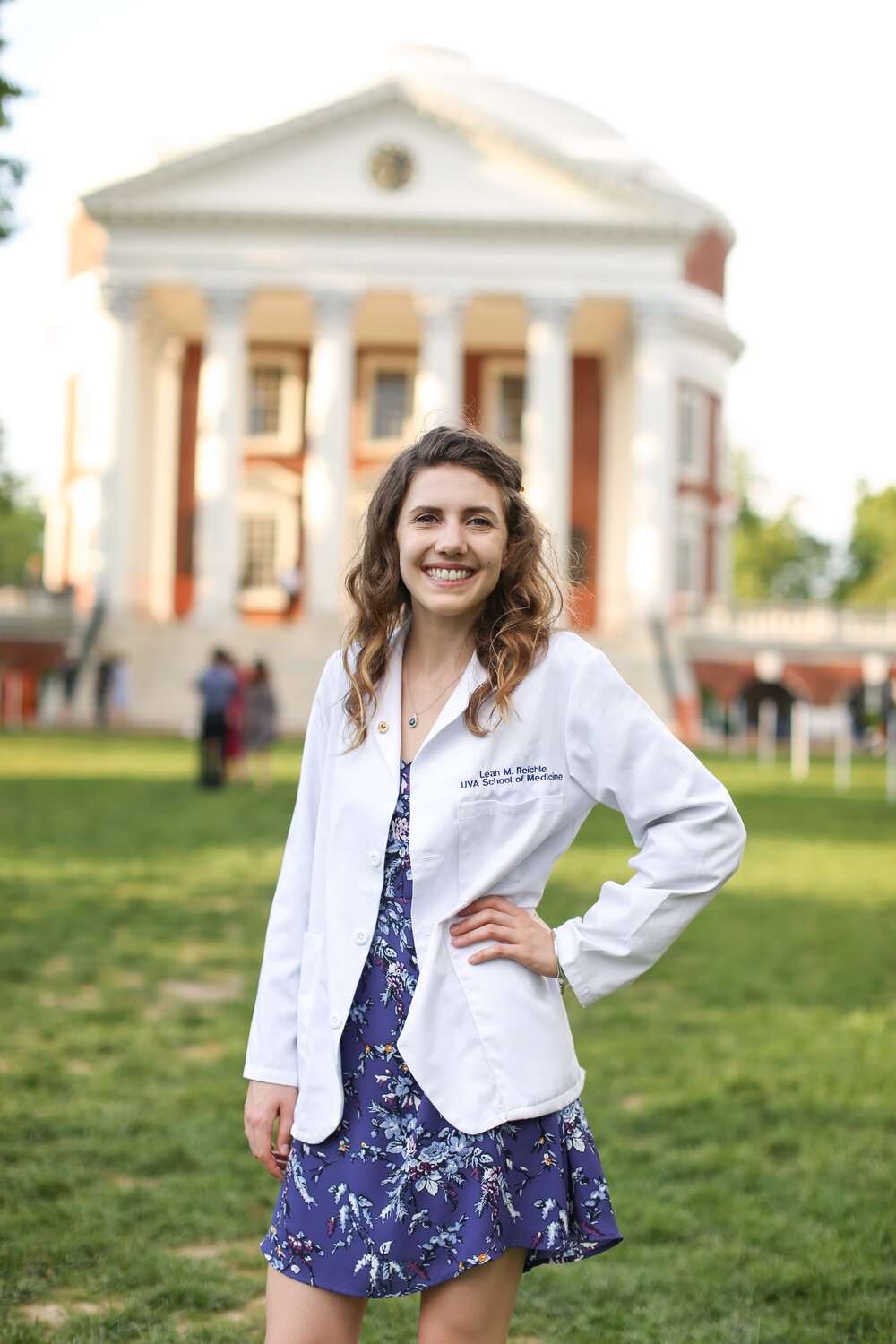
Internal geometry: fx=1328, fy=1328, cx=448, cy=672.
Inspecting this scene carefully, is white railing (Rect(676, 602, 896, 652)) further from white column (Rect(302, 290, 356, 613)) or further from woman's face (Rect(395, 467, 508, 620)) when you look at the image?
woman's face (Rect(395, 467, 508, 620))

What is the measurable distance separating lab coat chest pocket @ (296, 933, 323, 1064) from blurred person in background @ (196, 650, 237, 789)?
1470 cm

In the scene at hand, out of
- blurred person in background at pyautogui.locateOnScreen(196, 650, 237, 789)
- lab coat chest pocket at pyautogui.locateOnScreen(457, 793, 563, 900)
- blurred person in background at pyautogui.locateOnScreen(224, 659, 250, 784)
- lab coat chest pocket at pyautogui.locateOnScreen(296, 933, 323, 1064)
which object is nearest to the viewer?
lab coat chest pocket at pyautogui.locateOnScreen(457, 793, 563, 900)


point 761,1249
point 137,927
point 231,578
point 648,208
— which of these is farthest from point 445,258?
point 761,1249

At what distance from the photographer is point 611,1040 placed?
22.9ft

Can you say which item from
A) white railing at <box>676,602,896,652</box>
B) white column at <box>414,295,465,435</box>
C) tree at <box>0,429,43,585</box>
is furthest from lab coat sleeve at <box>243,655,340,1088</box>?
tree at <box>0,429,43,585</box>

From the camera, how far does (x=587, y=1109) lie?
230 inches

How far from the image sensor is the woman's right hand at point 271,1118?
2.64 m

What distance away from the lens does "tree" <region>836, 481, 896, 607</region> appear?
7056cm

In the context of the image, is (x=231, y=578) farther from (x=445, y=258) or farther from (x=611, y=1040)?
(x=611, y=1040)

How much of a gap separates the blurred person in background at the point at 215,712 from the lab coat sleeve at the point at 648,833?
49.0ft

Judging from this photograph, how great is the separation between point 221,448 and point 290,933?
36371 mm

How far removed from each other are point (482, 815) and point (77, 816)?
12917 millimetres

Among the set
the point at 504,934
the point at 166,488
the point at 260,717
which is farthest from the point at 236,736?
the point at 166,488

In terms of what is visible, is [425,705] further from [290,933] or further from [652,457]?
[652,457]
